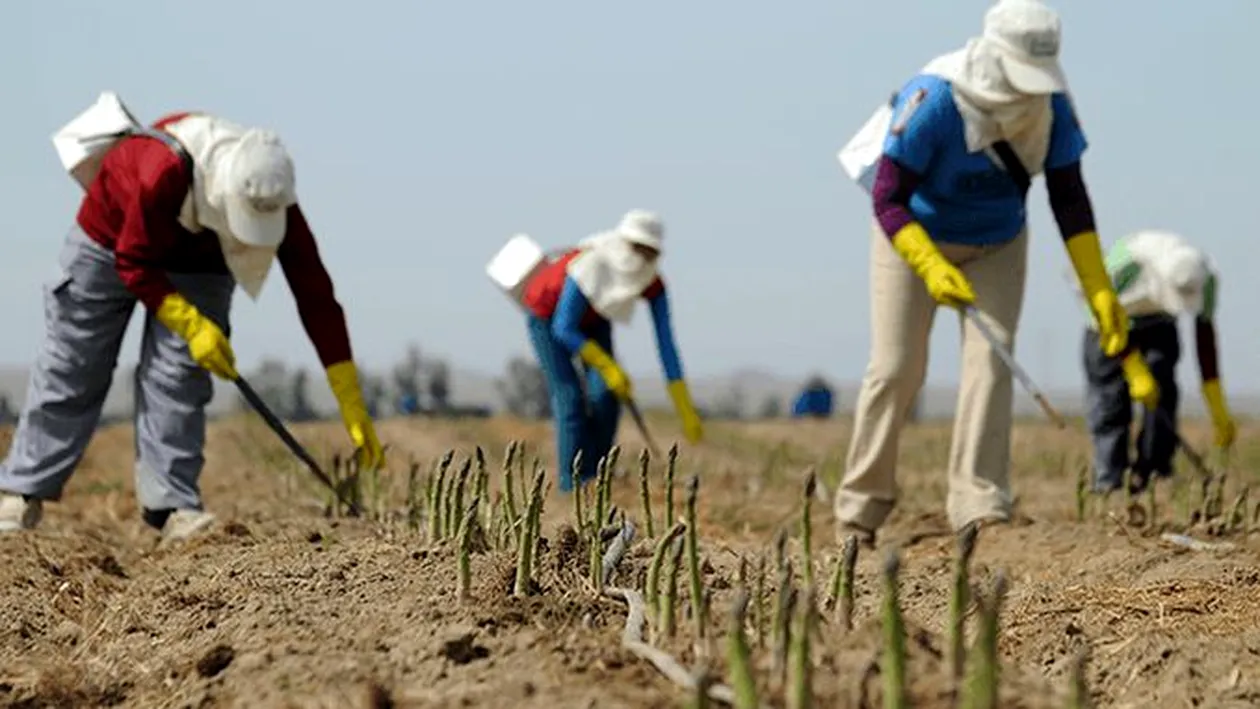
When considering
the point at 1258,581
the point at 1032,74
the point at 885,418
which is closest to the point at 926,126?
the point at 1032,74

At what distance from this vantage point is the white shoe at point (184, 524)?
485 centimetres

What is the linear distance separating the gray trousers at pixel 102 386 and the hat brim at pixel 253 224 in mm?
313

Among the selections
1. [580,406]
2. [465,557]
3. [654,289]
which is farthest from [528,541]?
[654,289]

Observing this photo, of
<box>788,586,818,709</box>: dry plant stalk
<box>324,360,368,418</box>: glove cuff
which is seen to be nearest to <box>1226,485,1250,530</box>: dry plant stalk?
<box>324,360,368,418</box>: glove cuff

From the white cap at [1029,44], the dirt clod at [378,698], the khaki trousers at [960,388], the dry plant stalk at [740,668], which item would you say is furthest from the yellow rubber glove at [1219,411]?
the dry plant stalk at [740,668]

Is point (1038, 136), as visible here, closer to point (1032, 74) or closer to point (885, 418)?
point (1032, 74)

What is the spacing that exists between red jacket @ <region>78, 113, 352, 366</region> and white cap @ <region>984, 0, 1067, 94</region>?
2037 millimetres

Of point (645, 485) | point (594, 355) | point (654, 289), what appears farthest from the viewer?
point (654, 289)

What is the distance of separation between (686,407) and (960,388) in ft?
9.28

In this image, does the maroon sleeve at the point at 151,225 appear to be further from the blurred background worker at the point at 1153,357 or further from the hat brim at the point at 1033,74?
the blurred background worker at the point at 1153,357

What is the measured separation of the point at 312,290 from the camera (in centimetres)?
527

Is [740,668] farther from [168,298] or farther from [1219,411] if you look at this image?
[1219,411]

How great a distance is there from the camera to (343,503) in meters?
5.40

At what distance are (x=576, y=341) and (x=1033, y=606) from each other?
415cm
